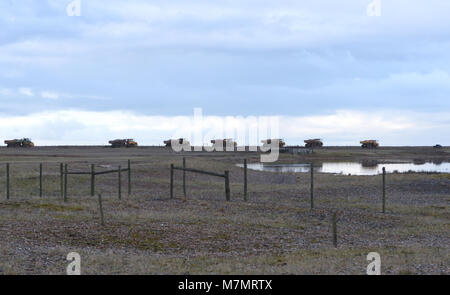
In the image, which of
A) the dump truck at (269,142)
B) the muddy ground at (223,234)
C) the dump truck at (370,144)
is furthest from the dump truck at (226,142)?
the muddy ground at (223,234)

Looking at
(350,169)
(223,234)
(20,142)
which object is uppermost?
(20,142)

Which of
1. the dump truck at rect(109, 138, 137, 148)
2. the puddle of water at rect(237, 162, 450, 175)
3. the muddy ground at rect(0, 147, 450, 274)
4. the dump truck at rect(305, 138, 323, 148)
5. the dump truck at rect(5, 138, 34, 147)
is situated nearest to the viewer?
the muddy ground at rect(0, 147, 450, 274)

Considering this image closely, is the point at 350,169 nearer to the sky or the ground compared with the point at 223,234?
nearer to the sky

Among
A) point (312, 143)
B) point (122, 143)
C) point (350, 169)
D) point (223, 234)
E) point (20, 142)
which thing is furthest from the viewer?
point (312, 143)

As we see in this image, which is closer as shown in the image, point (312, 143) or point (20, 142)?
point (20, 142)

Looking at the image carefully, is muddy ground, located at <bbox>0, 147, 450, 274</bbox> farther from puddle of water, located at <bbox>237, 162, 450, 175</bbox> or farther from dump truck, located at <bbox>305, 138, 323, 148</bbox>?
dump truck, located at <bbox>305, 138, 323, 148</bbox>

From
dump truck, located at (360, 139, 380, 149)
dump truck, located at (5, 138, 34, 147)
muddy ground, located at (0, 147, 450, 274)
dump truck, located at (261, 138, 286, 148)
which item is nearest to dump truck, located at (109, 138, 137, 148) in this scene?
dump truck, located at (5, 138, 34, 147)

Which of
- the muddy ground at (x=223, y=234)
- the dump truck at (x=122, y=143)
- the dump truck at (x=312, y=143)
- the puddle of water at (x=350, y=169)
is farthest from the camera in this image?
the dump truck at (x=312, y=143)

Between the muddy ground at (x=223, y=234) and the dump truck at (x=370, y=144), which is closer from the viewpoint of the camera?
the muddy ground at (x=223, y=234)

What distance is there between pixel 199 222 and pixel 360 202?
35.4 ft

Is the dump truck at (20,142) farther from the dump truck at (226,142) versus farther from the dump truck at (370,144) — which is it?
the dump truck at (370,144)

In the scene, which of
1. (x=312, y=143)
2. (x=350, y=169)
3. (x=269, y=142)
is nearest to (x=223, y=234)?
(x=350, y=169)

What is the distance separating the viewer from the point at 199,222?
61.0 feet

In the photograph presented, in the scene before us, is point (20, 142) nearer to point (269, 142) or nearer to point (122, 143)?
point (122, 143)
